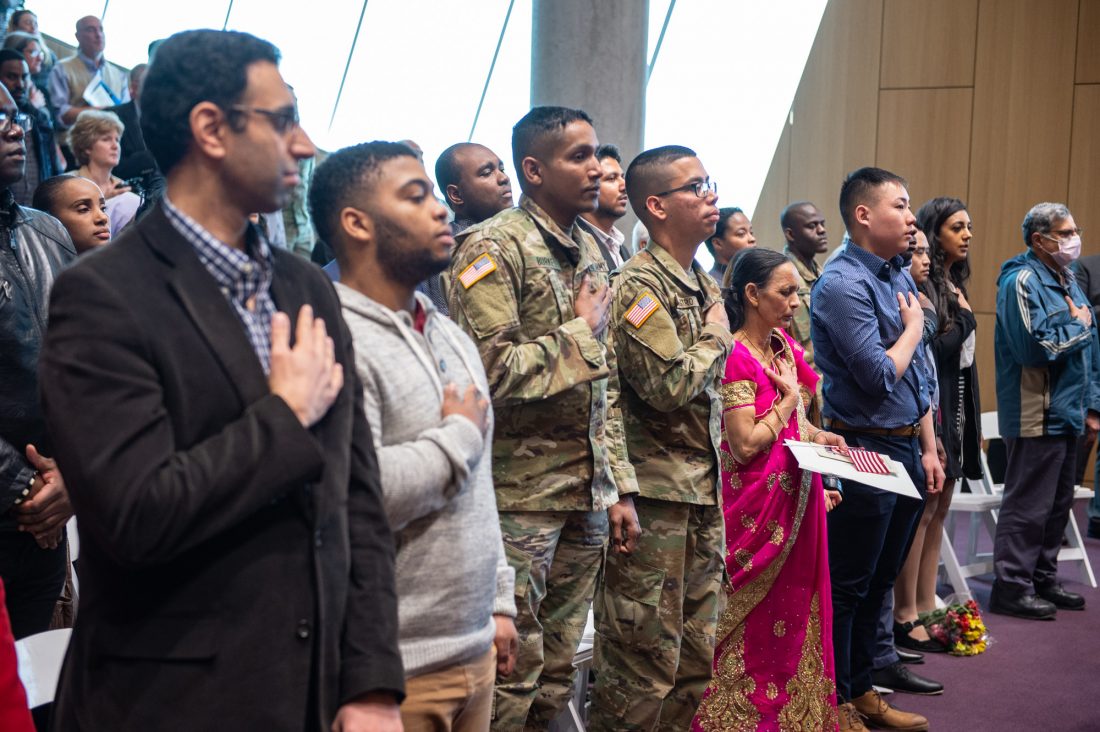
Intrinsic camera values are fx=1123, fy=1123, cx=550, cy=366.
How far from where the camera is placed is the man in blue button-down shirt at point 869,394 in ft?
10.5

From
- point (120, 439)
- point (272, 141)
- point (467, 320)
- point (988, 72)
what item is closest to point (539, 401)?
point (467, 320)

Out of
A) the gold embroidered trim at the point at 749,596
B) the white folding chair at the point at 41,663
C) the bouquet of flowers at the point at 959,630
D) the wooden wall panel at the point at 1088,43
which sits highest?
the wooden wall panel at the point at 1088,43

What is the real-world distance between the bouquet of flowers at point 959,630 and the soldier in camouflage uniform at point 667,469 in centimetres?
178

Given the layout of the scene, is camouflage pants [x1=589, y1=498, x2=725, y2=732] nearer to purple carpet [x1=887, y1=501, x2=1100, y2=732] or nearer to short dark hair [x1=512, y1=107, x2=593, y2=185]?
short dark hair [x1=512, y1=107, x2=593, y2=185]

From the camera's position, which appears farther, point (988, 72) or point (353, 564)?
point (988, 72)

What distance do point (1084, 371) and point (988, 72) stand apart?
3596mm

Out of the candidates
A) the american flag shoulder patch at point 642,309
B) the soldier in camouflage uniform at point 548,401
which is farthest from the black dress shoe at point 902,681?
the american flag shoulder patch at point 642,309

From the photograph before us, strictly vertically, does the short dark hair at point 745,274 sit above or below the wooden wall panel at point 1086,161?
below

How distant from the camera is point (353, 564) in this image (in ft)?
4.26

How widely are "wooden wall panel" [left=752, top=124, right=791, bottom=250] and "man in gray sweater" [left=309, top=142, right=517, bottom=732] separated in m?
7.20

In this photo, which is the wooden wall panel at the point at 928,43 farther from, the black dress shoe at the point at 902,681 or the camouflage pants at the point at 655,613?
the camouflage pants at the point at 655,613

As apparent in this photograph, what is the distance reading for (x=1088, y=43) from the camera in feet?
24.2

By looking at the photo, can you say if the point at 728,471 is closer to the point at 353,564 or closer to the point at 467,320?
the point at 467,320

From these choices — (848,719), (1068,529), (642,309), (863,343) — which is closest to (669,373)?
(642,309)
